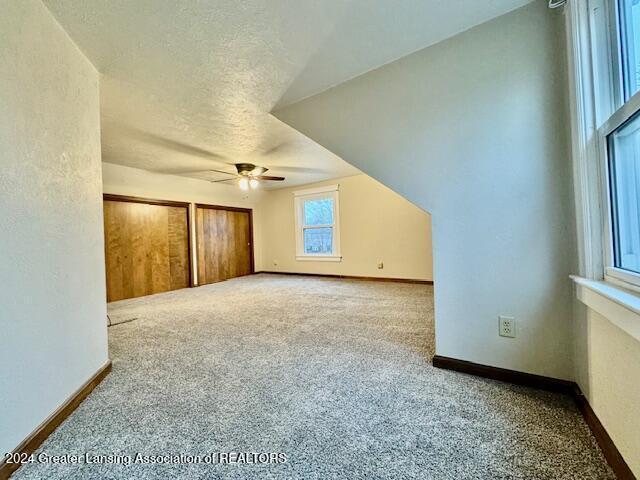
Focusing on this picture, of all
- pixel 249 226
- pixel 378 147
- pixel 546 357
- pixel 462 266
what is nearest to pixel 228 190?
pixel 249 226

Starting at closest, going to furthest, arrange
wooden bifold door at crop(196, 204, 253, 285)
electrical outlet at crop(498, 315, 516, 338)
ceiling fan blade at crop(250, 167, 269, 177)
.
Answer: electrical outlet at crop(498, 315, 516, 338)
ceiling fan blade at crop(250, 167, 269, 177)
wooden bifold door at crop(196, 204, 253, 285)

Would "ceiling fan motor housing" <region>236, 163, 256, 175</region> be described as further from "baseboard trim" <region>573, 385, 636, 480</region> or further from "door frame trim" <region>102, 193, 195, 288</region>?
"baseboard trim" <region>573, 385, 636, 480</region>

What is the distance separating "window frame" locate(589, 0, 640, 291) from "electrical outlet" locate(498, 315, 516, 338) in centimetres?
51

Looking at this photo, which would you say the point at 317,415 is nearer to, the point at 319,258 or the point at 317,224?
the point at 319,258

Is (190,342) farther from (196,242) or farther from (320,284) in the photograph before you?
(196,242)

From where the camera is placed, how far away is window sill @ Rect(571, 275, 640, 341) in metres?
0.81

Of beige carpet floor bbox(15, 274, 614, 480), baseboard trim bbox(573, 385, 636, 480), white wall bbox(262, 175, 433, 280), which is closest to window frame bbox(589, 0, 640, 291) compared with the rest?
baseboard trim bbox(573, 385, 636, 480)

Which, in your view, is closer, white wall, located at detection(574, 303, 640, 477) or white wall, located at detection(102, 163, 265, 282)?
white wall, located at detection(574, 303, 640, 477)

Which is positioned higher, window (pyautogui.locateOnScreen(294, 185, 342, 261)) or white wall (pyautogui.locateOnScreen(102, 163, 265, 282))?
white wall (pyautogui.locateOnScreen(102, 163, 265, 282))

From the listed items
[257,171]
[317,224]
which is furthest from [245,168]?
[317,224]

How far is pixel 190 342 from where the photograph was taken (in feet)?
7.71

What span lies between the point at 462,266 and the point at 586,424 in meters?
0.86

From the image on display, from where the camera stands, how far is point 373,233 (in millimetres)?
5344

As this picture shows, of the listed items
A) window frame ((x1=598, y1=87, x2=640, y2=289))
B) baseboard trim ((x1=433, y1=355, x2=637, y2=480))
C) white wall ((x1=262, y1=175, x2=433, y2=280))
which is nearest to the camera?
baseboard trim ((x1=433, y1=355, x2=637, y2=480))
